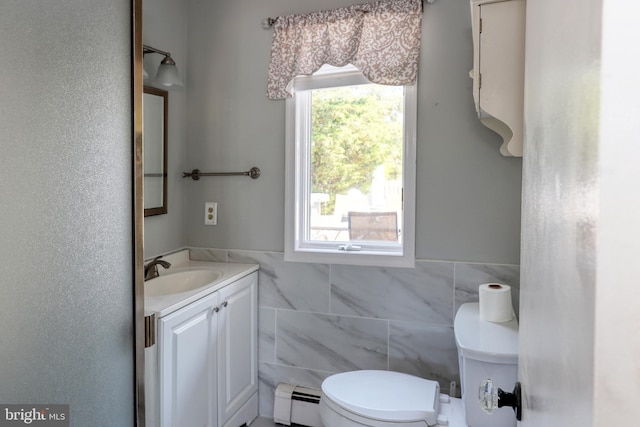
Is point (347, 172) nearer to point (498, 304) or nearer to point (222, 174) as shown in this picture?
point (222, 174)

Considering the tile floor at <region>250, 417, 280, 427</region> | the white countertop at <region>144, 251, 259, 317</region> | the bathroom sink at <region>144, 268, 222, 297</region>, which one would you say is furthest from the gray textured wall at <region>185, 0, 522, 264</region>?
the tile floor at <region>250, 417, 280, 427</region>

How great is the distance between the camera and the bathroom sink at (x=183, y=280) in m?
2.01

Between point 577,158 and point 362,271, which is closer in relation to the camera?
point 577,158

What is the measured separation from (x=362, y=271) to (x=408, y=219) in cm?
36

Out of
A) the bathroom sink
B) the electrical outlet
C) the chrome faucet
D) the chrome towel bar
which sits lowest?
the bathroom sink

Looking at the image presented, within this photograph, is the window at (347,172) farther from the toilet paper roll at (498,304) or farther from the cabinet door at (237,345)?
the toilet paper roll at (498,304)

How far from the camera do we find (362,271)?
2107 millimetres

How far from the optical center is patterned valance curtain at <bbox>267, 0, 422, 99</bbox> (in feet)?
6.48

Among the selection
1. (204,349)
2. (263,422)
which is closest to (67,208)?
(204,349)

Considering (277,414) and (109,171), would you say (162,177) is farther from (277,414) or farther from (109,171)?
(277,414)

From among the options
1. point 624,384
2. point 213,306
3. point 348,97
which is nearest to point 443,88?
point 348,97

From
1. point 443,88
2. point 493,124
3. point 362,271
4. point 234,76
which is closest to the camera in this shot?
point 493,124

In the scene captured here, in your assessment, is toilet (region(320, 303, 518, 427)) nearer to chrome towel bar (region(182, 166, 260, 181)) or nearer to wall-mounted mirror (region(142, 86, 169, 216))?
chrome towel bar (region(182, 166, 260, 181))

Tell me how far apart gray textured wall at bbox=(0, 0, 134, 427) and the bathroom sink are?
38.4 inches
